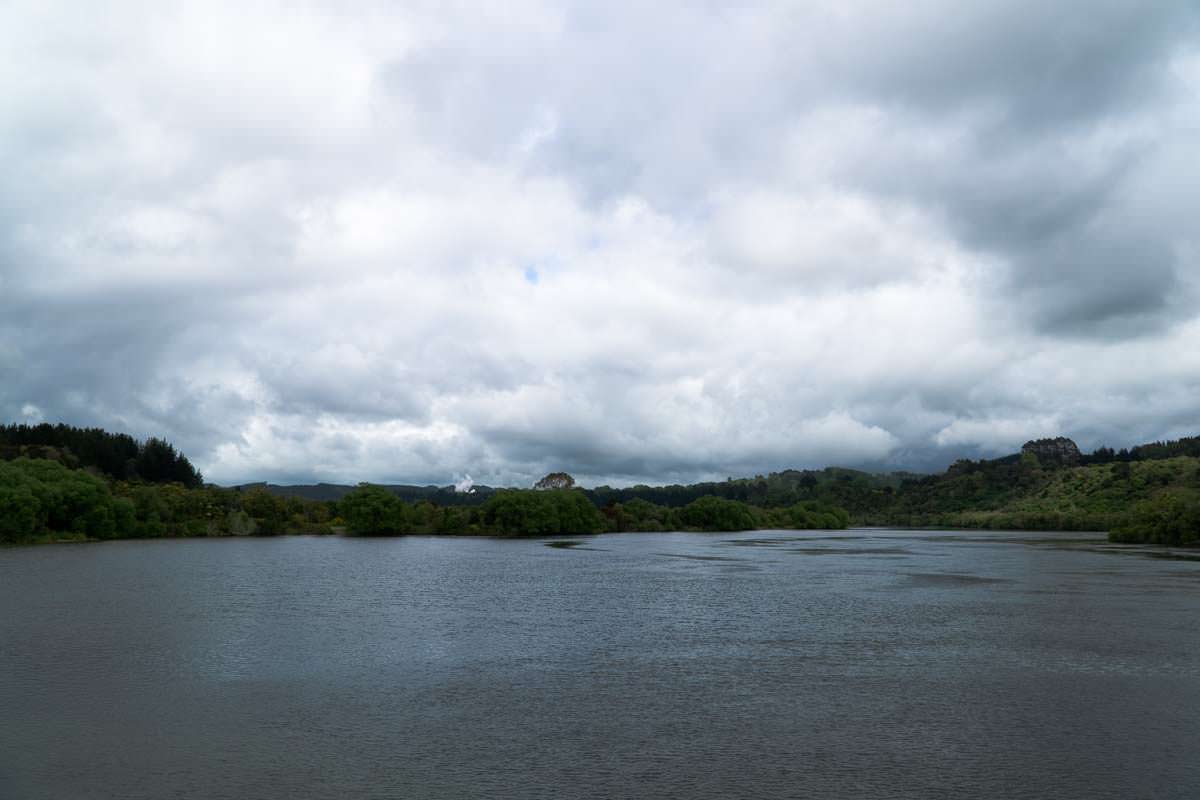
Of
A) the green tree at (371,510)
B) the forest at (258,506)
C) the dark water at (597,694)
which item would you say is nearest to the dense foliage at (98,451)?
the forest at (258,506)

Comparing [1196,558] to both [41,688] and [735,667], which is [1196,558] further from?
[41,688]

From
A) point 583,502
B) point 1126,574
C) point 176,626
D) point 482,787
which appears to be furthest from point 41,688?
point 583,502

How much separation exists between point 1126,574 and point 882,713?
58.2 meters

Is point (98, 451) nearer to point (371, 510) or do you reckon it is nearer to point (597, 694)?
point (371, 510)

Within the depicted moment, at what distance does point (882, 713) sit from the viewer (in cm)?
2406

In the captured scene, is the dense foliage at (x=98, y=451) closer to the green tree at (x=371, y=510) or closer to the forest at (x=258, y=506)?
the forest at (x=258, y=506)

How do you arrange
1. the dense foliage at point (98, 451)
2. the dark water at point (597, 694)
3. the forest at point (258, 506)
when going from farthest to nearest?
the dense foliage at point (98, 451)
the forest at point (258, 506)
the dark water at point (597, 694)

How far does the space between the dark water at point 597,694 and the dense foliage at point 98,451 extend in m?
133

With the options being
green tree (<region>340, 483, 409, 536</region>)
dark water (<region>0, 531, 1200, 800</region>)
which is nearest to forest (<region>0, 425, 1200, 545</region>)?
green tree (<region>340, 483, 409, 536</region>)

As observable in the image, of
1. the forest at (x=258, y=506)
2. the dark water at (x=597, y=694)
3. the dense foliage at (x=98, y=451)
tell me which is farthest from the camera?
the dense foliage at (x=98, y=451)

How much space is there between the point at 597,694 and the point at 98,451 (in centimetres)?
18674

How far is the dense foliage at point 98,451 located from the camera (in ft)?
553

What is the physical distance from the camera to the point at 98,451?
17775 cm

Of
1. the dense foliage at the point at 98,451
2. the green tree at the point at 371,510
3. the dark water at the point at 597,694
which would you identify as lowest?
the dark water at the point at 597,694
